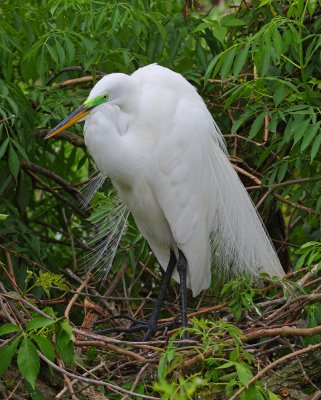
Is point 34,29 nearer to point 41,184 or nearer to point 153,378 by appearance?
point 41,184

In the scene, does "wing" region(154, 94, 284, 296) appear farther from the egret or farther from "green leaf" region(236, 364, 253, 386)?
"green leaf" region(236, 364, 253, 386)

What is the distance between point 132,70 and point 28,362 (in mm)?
1685

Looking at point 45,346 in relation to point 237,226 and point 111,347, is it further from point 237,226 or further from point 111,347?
point 237,226

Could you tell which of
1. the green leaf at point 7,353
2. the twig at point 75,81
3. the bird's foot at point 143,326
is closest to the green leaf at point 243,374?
the green leaf at point 7,353

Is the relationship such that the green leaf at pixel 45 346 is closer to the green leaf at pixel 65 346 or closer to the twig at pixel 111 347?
the green leaf at pixel 65 346

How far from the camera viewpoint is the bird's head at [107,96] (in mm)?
2982

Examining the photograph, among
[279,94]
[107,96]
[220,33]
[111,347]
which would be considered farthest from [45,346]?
[220,33]

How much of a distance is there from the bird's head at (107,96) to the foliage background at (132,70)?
189 mm

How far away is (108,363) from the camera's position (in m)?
3.02

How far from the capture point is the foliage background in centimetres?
313

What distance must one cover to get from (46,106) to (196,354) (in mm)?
1271

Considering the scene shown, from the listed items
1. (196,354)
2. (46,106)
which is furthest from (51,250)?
(196,354)

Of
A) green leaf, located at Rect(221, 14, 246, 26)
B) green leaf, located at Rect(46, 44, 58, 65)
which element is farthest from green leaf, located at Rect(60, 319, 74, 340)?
green leaf, located at Rect(221, 14, 246, 26)

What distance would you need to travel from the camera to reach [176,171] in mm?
3238
